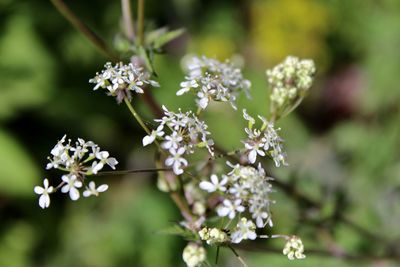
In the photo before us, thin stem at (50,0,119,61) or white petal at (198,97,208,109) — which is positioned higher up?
thin stem at (50,0,119,61)

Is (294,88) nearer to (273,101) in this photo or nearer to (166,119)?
(273,101)

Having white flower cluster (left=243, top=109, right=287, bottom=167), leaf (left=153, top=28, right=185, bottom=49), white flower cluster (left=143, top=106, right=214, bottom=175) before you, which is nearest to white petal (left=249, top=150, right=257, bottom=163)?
white flower cluster (left=243, top=109, right=287, bottom=167)

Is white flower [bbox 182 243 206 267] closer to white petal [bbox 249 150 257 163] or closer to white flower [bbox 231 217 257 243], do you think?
white flower [bbox 231 217 257 243]

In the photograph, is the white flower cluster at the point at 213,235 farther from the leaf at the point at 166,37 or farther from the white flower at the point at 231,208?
the leaf at the point at 166,37

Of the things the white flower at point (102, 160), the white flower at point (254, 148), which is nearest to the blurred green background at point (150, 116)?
the white flower at point (254, 148)

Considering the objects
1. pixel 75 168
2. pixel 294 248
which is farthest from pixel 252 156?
pixel 75 168

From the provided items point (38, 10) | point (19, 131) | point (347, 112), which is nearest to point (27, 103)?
point (19, 131)
